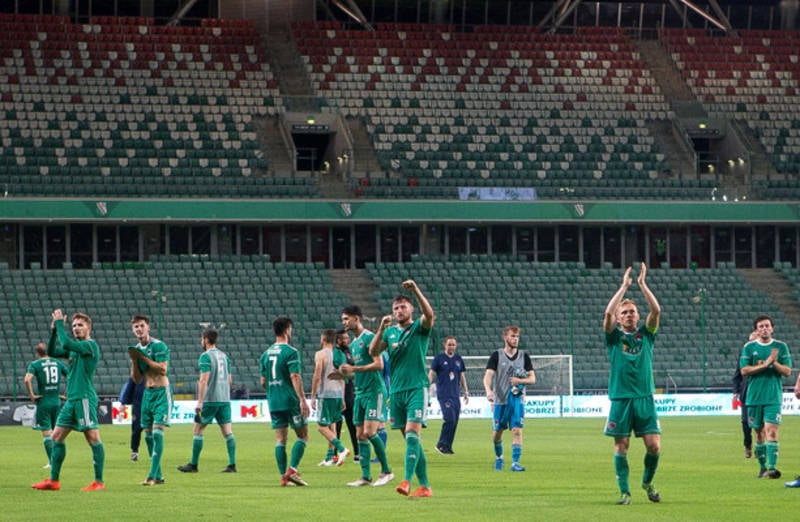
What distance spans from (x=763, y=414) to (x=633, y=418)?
14.9 ft

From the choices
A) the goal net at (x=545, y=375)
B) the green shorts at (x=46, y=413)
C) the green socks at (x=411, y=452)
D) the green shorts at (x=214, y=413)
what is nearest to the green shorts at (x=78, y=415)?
the green shorts at (x=214, y=413)

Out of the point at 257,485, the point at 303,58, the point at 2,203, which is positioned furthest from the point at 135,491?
the point at 303,58

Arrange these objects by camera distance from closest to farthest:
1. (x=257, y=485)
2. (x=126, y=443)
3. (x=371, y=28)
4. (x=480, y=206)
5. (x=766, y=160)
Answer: (x=257, y=485)
(x=126, y=443)
(x=480, y=206)
(x=766, y=160)
(x=371, y=28)

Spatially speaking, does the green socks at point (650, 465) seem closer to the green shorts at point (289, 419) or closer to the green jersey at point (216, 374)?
the green shorts at point (289, 419)

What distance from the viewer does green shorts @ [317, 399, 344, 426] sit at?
2203 centimetres

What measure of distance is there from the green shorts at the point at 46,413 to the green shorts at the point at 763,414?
10.2m

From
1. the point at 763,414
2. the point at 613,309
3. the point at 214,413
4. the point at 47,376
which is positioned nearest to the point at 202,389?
the point at 214,413

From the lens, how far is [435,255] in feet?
184

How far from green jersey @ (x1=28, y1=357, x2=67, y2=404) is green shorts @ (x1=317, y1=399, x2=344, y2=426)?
152 inches

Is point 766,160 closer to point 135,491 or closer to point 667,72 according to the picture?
point 667,72

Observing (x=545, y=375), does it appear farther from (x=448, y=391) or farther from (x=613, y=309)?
(x=613, y=309)

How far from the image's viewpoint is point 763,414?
790 inches

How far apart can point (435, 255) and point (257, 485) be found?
37.0 meters

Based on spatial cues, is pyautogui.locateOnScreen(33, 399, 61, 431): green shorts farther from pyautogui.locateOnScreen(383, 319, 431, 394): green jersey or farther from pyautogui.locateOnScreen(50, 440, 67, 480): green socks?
pyautogui.locateOnScreen(383, 319, 431, 394): green jersey
